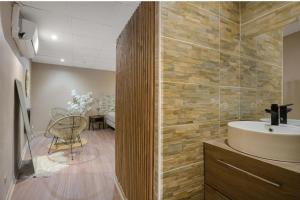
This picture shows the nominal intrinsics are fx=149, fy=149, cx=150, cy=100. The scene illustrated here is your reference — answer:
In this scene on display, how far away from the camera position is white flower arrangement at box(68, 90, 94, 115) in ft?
15.9

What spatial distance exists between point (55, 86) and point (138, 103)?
4863 millimetres

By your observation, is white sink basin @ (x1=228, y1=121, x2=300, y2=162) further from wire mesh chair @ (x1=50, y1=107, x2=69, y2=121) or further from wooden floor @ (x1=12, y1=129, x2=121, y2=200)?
wire mesh chair @ (x1=50, y1=107, x2=69, y2=121)

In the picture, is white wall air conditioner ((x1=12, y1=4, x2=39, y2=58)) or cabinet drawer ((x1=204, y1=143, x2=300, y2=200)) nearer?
cabinet drawer ((x1=204, y1=143, x2=300, y2=200))

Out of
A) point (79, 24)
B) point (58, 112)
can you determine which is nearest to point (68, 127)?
point (79, 24)

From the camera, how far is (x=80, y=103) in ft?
16.5

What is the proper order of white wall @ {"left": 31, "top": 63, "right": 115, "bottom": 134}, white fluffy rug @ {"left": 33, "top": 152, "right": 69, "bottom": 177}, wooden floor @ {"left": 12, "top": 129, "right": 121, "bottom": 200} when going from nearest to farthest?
wooden floor @ {"left": 12, "top": 129, "right": 121, "bottom": 200}, white fluffy rug @ {"left": 33, "top": 152, "right": 69, "bottom": 177}, white wall @ {"left": 31, "top": 63, "right": 115, "bottom": 134}

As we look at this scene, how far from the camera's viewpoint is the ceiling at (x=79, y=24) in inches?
76.5

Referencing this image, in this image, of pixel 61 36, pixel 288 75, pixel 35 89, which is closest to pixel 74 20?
pixel 61 36

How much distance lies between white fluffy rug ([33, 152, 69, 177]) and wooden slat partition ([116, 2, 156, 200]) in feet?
4.49

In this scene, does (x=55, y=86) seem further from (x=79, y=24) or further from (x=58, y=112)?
(x=79, y=24)

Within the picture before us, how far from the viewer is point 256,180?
2.74ft

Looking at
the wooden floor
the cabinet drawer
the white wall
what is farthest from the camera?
the white wall

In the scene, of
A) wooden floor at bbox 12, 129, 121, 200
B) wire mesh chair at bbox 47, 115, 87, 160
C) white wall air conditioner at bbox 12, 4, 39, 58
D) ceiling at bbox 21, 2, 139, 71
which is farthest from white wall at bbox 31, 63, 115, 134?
wooden floor at bbox 12, 129, 121, 200

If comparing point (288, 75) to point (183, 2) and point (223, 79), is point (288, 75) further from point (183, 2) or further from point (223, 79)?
point (183, 2)
